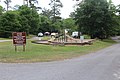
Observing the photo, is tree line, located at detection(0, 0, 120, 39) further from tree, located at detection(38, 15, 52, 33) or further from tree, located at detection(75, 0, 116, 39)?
tree, located at detection(38, 15, 52, 33)

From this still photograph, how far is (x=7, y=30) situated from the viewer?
64.7m

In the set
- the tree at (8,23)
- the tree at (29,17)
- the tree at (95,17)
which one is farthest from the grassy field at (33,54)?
the tree at (29,17)

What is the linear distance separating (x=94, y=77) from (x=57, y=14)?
359 feet

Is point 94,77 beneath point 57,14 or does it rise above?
beneath

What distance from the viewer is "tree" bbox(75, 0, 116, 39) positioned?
66.9 meters

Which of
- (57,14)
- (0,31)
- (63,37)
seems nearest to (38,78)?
(63,37)

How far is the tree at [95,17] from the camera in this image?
66.9 metres

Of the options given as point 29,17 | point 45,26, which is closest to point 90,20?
point 29,17

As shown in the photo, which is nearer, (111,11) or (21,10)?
(111,11)

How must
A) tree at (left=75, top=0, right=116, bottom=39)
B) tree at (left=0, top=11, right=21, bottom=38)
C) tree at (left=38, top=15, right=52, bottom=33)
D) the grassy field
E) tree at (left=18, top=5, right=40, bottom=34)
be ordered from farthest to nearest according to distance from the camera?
tree at (left=38, top=15, right=52, bottom=33) < tree at (left=18, top=5, right=40, bottom=34) < tree at (left=75, top=0, right=116, bottom=39) < tree at (left=0, top=11, right=21, bottom=38) < the grassy field

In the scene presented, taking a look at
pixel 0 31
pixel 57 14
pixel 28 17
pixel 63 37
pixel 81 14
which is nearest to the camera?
pixel 63 37

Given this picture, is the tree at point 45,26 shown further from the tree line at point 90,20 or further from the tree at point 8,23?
the tree at point 8,23

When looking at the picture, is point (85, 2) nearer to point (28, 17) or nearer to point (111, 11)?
point (111, 11)

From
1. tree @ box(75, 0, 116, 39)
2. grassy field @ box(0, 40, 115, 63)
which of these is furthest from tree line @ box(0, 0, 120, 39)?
grassy field @ box(0, 40, 115, 63)
